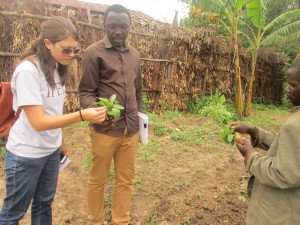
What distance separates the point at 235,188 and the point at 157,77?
191 inches

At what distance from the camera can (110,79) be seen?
2.76 meters

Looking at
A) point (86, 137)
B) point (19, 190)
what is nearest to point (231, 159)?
point (86, 137)

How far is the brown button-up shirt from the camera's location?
8.81 ft

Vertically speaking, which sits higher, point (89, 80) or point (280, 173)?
point (89, 80)

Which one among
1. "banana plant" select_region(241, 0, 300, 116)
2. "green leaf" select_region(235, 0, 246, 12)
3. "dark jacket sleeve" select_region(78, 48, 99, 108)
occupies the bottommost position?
"dark jacket sleeve" select_region(78, 48, 99, 108)

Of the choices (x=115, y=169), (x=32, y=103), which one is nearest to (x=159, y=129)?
(x=115, y=169)

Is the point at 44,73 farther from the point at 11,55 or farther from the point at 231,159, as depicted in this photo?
the point at 11,55

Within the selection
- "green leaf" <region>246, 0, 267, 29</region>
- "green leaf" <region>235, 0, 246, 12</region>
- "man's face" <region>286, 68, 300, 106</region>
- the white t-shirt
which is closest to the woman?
the white t-shirt

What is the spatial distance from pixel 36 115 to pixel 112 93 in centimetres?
98

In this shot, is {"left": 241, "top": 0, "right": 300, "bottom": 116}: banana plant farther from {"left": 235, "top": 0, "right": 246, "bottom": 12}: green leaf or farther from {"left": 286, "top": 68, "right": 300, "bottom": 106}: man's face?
{"left": 286, "top": 68, "right": 300, "bottom": 106}: man's face

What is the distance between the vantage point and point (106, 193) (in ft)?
12.7

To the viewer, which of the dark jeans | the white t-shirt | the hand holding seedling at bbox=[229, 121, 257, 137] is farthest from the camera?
the hand holding seedling at bbox=[229, 121, 257, 137]

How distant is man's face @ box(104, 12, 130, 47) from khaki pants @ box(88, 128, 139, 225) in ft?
3.02

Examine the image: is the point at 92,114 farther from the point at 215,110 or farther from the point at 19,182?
the point at 215,110
